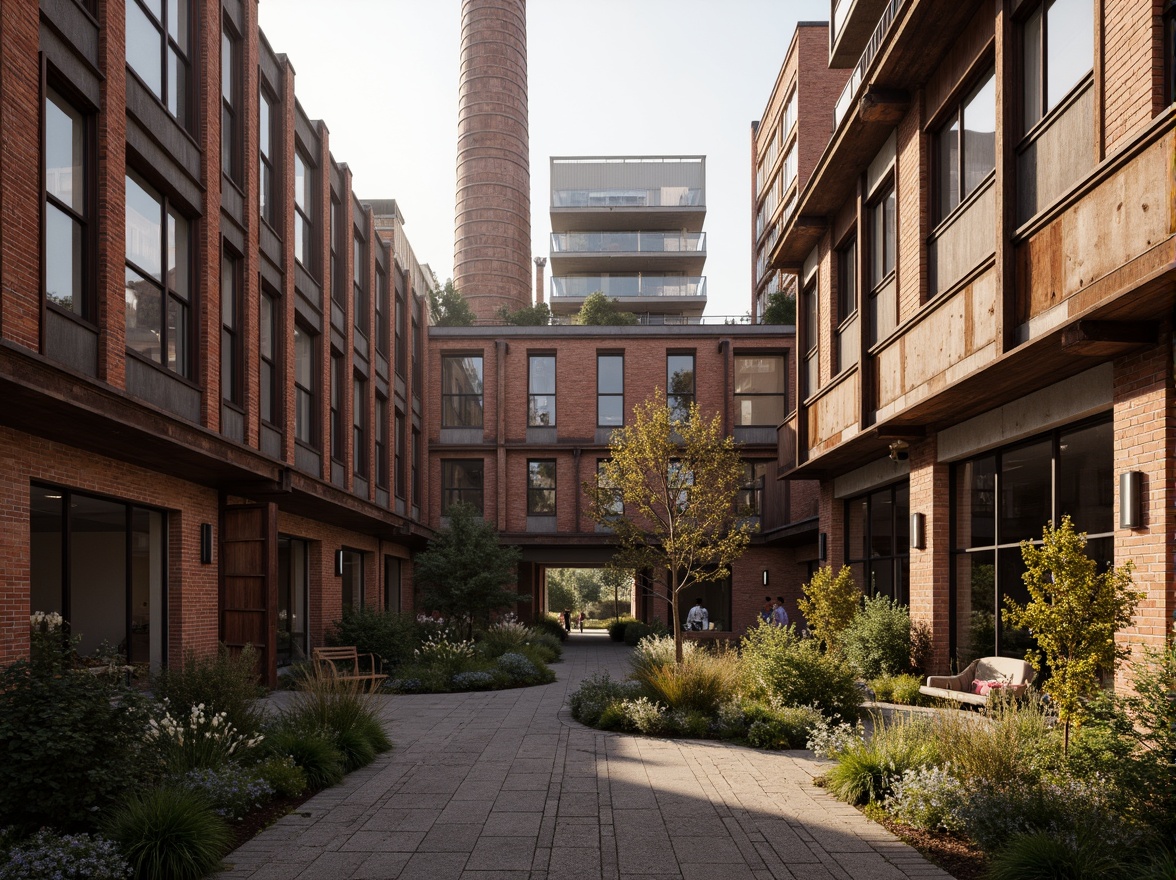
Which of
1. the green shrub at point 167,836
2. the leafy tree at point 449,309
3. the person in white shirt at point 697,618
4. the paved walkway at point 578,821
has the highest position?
the leafy tree at point 449,309

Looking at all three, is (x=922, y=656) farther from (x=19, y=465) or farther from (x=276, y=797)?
(x=19, y=465)

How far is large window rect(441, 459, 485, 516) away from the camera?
3522 centimetres

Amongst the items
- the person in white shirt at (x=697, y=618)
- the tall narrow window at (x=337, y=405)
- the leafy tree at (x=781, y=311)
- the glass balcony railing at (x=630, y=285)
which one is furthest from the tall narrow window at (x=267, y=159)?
the glass balcony railing at (x=630, y=285)

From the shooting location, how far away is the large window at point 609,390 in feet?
115

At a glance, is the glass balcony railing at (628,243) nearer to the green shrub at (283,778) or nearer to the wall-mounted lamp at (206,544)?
the wall-mounted lamp at (206,544)

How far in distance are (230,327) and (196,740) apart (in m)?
9.06

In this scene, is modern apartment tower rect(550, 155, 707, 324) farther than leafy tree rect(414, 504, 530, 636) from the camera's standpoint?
Yes

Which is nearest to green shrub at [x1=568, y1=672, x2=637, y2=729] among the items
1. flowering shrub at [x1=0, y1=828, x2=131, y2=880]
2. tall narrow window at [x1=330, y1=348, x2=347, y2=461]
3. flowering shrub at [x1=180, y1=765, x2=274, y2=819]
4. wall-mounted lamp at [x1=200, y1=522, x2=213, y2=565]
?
flowering shrub at [x1=180, y1=765, x2=274, y2=819]

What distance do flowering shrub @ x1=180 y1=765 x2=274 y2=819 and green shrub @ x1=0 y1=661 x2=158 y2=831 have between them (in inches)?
25.5

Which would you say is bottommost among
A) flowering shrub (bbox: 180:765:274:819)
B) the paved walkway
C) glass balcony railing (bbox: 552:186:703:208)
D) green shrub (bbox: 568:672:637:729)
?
green shrub (bbox: 568:672:637:729)

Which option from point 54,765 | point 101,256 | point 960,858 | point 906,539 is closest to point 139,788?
point 54,765

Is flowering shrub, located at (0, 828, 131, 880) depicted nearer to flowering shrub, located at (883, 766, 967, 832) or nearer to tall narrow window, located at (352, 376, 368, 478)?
flowering shrub, located at (883, 766, 967, 832)

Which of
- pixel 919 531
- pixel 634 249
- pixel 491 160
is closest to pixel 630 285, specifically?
pixel 634 249

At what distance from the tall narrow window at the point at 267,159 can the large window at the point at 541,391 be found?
16767 mm
